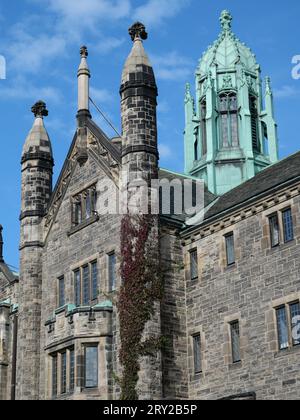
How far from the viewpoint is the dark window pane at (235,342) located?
31.6 m

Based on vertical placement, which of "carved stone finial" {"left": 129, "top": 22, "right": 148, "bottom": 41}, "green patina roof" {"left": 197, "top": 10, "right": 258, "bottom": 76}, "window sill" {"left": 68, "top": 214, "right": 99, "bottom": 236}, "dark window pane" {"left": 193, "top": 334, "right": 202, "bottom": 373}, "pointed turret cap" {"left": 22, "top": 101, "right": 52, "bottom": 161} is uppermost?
"green patina roof" {"left": 197, "top": 10, "right": 258, "bottom": 76}

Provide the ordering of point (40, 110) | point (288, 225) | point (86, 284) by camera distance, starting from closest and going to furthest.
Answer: point (288, 225) < point (86, 284) < point (40, 110)

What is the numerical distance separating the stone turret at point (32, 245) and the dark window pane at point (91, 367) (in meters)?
5.37

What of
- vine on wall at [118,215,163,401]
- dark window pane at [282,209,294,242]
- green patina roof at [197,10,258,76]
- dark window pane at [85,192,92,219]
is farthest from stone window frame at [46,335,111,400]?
green patina roof at [197,10,258,76]

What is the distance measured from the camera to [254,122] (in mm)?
46656

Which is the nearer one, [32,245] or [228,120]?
[32,245]

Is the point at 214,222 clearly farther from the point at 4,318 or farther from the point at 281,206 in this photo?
the point at 4,318

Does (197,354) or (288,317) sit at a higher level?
(288,317)

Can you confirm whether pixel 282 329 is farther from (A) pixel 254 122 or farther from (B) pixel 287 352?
(A) pixel 254 122

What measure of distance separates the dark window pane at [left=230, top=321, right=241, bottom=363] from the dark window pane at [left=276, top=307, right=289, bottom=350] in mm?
2134

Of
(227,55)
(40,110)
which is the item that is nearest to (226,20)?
(227,55)

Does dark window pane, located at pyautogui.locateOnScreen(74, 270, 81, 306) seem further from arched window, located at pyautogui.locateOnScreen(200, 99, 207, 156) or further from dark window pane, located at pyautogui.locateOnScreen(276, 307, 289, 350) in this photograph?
arched window, located at pyautogui.locateOnScreen(200, 99, 207, 156)

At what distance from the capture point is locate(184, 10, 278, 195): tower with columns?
44.3 metres

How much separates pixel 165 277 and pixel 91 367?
4.54 metres
